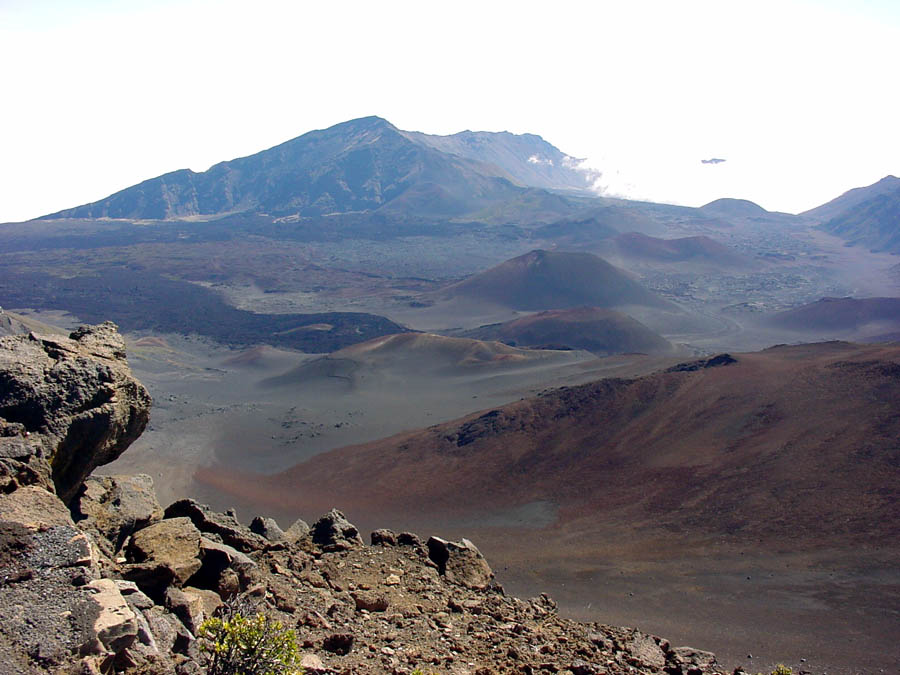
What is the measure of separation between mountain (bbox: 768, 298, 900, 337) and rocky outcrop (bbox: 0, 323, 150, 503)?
304ft

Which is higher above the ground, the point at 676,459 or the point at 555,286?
the point at 555,286

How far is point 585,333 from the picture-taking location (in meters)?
77.8

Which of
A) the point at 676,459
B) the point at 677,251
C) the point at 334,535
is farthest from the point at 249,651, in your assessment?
the point at 677,251

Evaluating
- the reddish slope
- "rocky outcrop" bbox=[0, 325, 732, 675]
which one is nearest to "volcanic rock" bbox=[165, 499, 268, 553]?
"rocky outcrop" bbox=[0, 325, 732, 675]

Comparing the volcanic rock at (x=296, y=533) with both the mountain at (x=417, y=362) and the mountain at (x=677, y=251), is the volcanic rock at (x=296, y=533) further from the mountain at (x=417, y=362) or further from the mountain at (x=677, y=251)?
the mountain at (x=677, y=251)

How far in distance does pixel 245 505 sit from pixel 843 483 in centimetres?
2441

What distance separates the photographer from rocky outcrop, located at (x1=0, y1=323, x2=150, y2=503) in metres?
7.65

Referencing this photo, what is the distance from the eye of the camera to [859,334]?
84.1 meters

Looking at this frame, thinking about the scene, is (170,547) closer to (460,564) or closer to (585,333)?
(460,564)

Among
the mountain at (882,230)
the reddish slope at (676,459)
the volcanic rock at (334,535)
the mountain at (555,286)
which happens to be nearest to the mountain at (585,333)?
the mountain at (555,286)

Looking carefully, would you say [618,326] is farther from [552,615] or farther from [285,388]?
[552,615]

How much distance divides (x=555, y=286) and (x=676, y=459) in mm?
79979

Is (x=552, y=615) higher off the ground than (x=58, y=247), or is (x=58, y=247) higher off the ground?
(x=58, y=247)

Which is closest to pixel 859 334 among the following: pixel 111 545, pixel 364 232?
pixel 111 545
